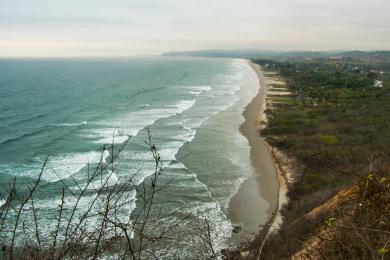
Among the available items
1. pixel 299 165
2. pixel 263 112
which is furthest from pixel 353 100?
pixel 299 165

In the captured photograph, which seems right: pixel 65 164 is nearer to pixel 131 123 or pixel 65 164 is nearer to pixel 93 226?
pixel 93 226

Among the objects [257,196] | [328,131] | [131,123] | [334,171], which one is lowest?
[257,196]

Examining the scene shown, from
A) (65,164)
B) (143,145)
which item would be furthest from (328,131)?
(65,164)

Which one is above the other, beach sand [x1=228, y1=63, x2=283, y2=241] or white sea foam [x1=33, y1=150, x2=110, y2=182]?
white sea foam [x1=33, y1=150, x2=110, y2=182]

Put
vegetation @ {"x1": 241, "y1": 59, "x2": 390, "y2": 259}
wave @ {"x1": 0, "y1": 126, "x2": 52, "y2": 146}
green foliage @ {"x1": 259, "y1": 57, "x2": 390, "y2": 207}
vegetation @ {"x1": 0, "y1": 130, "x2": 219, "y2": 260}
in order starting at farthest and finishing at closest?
wave @ {"x1": 0, "y1": 126, "x2": 52, "y2": 146} < green foliage @ {"x1": 259, "y1": 57, "x2": 390, "y2": 207} < vegetation @ {"x1": 241, "y1": 59, "x2": 390, "y2": 259} < vegetation @ {"x1": 0, "y1": 130, "x2": 219, "y2": 260}

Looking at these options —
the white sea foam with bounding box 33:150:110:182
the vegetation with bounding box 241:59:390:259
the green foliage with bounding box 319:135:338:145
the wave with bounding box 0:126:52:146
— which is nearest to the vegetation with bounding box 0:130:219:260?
the white sea foam with bounding box 33:150:110:182

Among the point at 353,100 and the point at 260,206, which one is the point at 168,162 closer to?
the point at 260,206

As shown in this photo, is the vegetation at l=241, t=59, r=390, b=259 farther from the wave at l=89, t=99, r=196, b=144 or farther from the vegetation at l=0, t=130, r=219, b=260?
the wave at l=89, t=99, r=196, b=144

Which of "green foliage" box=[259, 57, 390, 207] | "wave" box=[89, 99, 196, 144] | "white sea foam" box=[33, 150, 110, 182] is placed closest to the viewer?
"green foliage" box=[259, 57, 390, 207]

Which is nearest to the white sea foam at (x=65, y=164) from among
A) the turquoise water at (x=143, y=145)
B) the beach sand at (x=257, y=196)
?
the turquoise water at (x=143, y=145)
